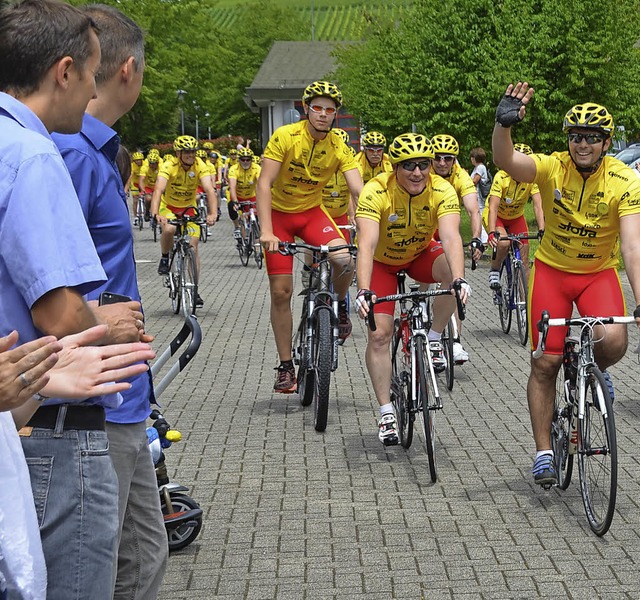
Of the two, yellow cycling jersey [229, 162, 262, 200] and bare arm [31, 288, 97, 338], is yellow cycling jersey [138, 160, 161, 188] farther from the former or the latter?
bare arm [31, 288, 97, 338]

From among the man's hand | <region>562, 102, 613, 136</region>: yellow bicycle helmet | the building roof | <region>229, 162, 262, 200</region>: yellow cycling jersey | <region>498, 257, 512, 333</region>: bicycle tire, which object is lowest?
the building roof

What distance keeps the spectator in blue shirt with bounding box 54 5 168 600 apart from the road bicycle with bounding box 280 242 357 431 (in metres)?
4.51

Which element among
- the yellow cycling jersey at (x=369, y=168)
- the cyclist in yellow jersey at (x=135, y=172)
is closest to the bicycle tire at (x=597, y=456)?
the yellow cycling jersey at (x=369, y=168)

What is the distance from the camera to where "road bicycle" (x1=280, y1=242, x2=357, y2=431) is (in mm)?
8258

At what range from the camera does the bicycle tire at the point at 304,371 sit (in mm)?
8875

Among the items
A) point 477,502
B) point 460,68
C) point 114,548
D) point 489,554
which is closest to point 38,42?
point 114,548

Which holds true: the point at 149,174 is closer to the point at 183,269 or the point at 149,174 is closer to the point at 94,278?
the point at 183,269

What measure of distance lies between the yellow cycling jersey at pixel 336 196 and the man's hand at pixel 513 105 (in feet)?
25.1

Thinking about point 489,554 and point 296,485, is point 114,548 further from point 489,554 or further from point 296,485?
point 296,485

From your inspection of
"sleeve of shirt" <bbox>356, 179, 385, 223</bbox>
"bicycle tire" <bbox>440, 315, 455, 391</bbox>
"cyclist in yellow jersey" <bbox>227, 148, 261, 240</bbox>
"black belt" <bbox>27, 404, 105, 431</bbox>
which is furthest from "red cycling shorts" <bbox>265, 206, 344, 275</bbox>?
"cyclist in yellow jersey" <bbox>227, 148, 261, 240</bbox>

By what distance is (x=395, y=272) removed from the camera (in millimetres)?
8172

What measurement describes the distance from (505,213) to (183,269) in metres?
3.94

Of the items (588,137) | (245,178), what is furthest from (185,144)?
(588,137)

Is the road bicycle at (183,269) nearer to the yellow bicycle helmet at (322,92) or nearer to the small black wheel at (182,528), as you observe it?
the yellow bicycle helmet at (322,92)
